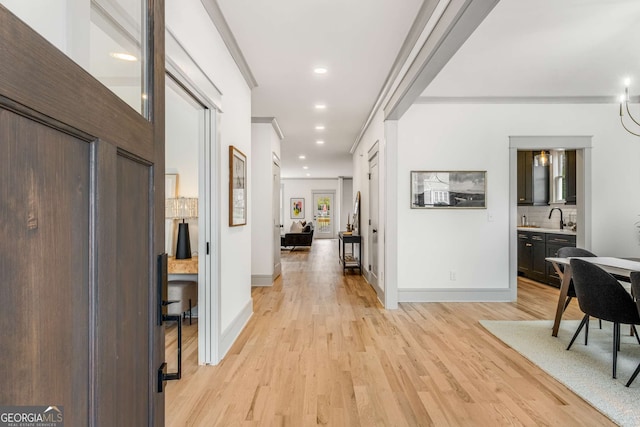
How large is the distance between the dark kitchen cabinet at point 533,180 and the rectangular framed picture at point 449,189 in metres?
2.14

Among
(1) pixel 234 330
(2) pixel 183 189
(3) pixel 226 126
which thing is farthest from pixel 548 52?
(2) pixel 183 189

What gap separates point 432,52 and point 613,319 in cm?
230

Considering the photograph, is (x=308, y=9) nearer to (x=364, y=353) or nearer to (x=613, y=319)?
(x=364, y=353)

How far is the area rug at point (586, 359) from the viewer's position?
2105 mm

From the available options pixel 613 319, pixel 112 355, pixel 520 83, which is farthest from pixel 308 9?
pixel 613 319

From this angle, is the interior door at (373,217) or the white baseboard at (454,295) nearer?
the white baseboard at (454,295)

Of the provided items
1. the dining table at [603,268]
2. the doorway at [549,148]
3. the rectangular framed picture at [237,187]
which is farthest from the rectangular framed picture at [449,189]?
the rectangular framed picture at [237,187]

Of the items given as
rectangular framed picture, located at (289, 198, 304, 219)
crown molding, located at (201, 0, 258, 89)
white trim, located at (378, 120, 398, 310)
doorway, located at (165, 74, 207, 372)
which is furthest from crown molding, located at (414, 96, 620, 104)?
rectangular framed picture, located at (289, 198, 304, 219)

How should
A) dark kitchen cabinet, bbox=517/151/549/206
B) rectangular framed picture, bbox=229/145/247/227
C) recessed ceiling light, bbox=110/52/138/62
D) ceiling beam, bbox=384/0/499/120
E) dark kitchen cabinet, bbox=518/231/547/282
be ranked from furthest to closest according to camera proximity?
dark kitchen cabinet, bbox=517/151/549/206
dark kitchen cabinet, bbox=518/231/547/282
rectangular framed picture, bbox=229/145/247/227
ceiling beam, bbox=384/0/499/120
recessed ceiling light, bbox=110/52/138/62

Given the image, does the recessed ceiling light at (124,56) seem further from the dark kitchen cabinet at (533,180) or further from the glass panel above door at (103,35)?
the dark kitchen cabinet at (533,180)

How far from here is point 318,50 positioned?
3.16 meters

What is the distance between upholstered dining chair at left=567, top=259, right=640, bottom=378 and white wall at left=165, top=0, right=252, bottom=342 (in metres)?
2.79

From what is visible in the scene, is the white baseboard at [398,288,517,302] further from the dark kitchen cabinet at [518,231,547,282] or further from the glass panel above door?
the glass panel above door

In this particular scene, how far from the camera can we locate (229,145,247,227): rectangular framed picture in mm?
3066
